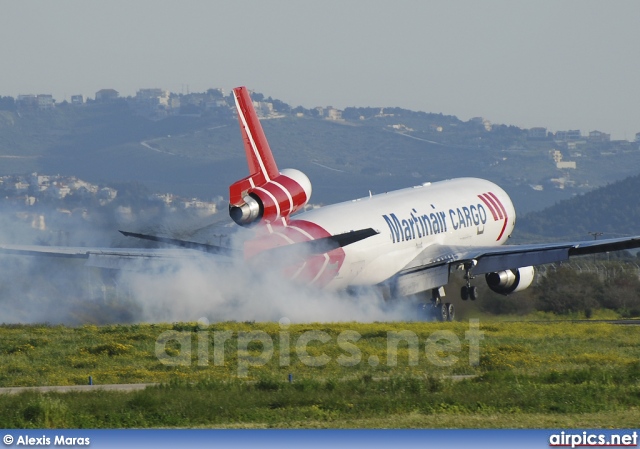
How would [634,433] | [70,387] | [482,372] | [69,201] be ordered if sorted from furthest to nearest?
1. [69,201]
2. [482,372]
3. [70,387]
4. [634,433]

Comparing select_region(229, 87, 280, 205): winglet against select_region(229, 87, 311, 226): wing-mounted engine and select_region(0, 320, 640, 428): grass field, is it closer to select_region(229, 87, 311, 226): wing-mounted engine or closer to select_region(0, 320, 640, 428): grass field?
select_region(229, 87, 311, 226): wing-mounted engine

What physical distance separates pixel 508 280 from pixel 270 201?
59.4ft

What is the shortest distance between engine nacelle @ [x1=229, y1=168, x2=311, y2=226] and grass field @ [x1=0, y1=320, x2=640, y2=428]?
4.01 meters

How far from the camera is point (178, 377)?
32.6 meters

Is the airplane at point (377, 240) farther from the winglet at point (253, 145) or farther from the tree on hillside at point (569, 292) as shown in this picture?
the tree on hillside at point (569, 292)

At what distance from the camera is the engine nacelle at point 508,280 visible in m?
58.4

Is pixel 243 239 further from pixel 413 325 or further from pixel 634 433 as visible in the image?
pixel 634 433

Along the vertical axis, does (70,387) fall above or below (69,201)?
below

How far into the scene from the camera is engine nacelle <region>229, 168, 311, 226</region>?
44.1m

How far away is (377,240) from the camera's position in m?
54.3

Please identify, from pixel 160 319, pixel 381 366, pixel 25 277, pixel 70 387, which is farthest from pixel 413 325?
pixel 70 387

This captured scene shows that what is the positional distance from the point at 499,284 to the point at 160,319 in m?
Answer: 17.5

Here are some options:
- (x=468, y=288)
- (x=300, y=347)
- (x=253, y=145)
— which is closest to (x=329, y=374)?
(x=300, y=347)

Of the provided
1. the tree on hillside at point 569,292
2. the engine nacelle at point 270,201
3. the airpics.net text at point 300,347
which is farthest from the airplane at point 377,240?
the airpics.net text at point 300,347
